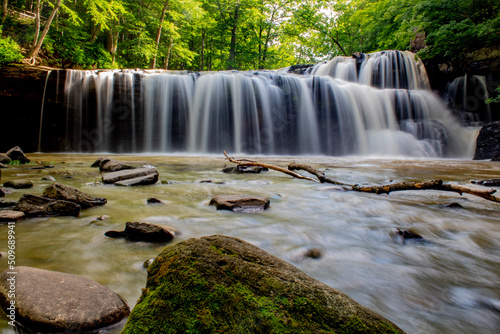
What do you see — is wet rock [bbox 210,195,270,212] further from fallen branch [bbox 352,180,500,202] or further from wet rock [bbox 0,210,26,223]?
wet rock [bbox 0,210,26,223]

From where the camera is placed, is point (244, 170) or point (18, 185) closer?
point (18, 185)

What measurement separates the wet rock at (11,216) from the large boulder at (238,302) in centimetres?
219

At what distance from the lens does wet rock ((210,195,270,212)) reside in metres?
3.10

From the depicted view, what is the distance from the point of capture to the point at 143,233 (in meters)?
2.09

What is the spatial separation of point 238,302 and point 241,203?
2255mm

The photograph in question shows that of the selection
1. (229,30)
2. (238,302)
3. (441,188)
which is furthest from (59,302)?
(229,30)

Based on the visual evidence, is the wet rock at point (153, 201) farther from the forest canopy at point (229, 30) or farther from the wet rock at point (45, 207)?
the forest canopy at point (229, 30)

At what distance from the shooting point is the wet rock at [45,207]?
8.46 feet

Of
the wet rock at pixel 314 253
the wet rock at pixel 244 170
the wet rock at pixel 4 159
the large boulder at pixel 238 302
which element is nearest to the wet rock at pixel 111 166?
the wet rock at pixel 244 170

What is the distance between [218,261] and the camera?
1029mm

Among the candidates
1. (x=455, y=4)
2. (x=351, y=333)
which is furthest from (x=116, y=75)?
(x=455, y=4)

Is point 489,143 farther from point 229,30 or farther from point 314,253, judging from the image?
point 229,30


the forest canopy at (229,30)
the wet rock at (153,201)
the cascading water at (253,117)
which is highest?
the forest canopy at (229,30)

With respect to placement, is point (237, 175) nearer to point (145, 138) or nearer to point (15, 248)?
point (15, 248)
